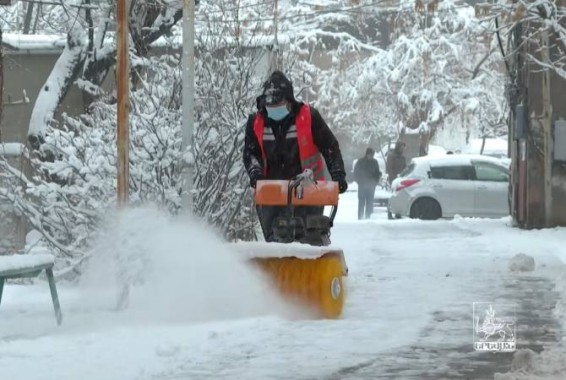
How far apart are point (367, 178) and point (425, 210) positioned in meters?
1.70

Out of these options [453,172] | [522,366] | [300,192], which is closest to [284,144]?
[300,192]

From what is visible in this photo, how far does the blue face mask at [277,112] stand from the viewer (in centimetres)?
1036

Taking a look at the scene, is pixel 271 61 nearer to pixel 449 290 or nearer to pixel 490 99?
pixel 449 290

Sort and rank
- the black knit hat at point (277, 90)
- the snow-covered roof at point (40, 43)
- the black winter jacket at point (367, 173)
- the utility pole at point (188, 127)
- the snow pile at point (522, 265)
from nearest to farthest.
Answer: the black knit hat at point (277, 90), the utility pole at point (188, 127), the snow pile at point (522, 265), the snow-covered roof at point (40, 43), the black winter jacket at point (367, 173)

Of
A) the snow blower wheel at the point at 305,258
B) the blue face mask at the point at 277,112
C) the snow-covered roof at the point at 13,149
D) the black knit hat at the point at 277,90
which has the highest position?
the black knit hat at the point at 277,90

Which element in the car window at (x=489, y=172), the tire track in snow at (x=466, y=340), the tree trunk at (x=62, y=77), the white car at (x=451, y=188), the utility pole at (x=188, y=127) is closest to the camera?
the tire track in snow at (x=466, y=340)

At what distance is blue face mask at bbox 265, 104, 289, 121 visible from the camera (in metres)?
10.4

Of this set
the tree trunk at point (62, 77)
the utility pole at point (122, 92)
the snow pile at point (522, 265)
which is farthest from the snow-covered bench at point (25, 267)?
the tree trunk at point (62, 77)

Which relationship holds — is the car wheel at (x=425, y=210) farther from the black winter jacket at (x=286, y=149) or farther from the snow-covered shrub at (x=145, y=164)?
the black winter jacket at (x=286, y=149)

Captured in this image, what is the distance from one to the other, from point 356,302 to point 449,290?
4.61 ft

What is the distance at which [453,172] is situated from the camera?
96.9ft

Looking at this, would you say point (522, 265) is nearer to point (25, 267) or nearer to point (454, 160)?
point (25, 267)

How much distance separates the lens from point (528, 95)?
936 inches

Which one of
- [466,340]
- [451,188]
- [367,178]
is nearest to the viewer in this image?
[466,340]
